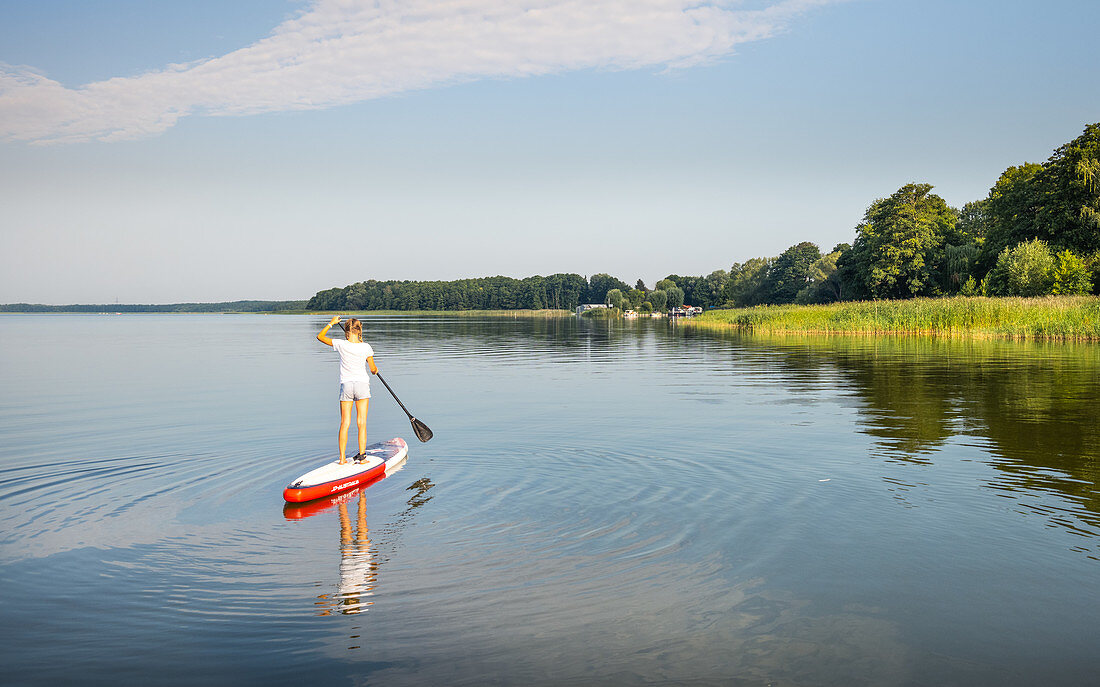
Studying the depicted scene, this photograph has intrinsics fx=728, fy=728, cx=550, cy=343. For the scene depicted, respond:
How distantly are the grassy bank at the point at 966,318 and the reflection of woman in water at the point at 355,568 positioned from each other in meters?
42.9

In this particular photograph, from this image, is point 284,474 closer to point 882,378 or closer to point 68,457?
point 68,457

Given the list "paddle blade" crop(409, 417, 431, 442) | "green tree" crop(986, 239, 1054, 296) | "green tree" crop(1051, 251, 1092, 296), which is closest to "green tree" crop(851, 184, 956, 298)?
"green tree" crop(986, 239, 1054, 296)

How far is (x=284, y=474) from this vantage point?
11.5 meters

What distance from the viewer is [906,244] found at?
7956cm

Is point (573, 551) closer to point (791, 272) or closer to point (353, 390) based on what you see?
point (353, 390)

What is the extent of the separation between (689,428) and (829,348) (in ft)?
87.6

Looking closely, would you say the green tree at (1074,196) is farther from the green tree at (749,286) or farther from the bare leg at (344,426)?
the green tree at (749,286)

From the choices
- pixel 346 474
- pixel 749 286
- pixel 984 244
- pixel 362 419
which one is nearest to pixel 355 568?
pixel 346 474

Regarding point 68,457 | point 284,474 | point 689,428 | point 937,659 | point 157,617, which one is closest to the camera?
point 937,659

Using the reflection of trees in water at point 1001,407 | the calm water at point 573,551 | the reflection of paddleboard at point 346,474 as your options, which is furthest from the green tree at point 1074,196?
the reflection of paddleboard at point 346,474

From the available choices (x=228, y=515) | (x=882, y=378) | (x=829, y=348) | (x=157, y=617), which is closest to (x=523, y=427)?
(x=228, y=515)

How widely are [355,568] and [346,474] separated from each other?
11.2ft

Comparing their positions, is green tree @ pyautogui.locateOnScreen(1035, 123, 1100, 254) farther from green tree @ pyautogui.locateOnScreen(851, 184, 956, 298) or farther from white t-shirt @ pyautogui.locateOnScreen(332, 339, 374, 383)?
white t-shirt @ pyautogui.locateOnScreen(332, 339, 374, 383)

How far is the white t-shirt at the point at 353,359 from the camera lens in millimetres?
11523
